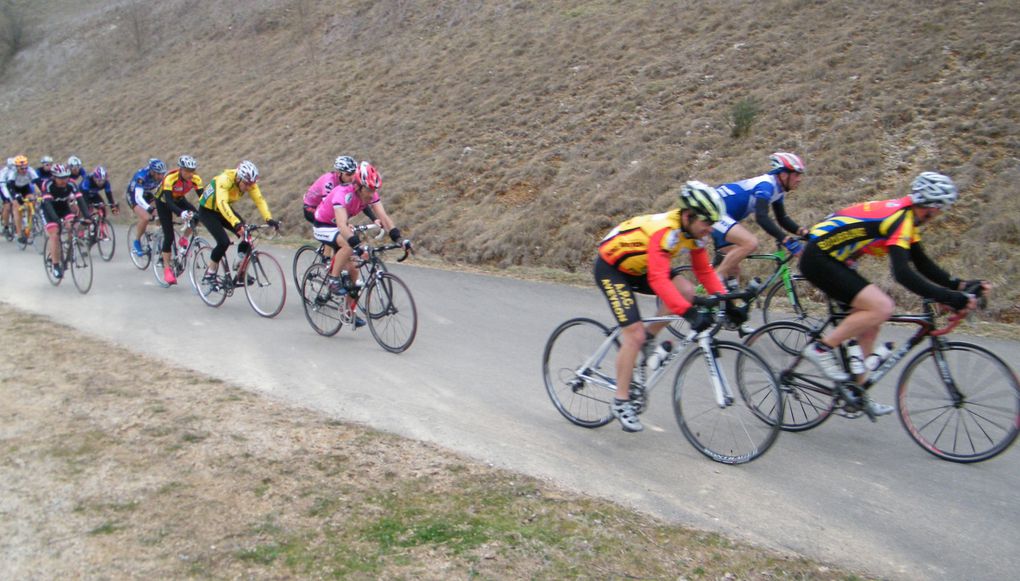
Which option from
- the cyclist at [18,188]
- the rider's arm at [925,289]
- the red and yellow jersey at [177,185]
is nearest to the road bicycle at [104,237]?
the cyclist at [18,188]

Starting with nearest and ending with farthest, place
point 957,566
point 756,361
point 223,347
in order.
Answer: point 957,566 < point 756,361 < point 223,347

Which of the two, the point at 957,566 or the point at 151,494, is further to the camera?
the point at 151,494

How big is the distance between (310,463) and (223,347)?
13.4ft

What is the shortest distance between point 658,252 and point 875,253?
175 cm

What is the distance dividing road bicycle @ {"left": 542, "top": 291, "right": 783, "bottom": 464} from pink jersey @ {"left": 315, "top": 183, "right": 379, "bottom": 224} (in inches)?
147

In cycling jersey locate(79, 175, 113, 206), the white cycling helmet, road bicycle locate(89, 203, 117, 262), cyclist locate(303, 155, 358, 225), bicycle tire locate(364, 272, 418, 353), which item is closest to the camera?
the white cycling helmet

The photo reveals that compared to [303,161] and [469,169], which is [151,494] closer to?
[469,169]

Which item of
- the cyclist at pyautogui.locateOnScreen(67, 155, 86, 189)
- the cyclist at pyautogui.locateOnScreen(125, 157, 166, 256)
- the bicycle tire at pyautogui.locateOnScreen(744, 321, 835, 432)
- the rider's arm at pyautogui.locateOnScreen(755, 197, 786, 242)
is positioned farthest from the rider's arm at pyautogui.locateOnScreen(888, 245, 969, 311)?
the cyclist at pyautogui.locateOnScreen(67, 155, 86, 189)

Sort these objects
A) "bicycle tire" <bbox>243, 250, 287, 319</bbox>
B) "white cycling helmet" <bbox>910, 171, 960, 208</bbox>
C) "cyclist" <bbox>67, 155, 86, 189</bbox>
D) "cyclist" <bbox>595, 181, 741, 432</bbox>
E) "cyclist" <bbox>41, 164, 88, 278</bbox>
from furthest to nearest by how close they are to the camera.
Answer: "cyclist" <bbox>67, 155, 86, 189</bbox>, "cyclist" <bbox>41, 164, 88, 278</bbox>, "bicycle tire" <bbox>243, 250, 287, 319</bbox>, "white cycling helmet" <bbox>910, 171, 960, 208</bbox>, "cyclist" <bbox>595, 181, 741, 432</bbox>

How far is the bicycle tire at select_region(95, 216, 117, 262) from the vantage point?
1570 cm

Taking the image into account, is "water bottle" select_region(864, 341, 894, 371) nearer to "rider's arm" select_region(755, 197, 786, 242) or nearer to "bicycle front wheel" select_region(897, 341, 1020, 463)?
"bicycle front wheel" select_region(897, 341, 1020, 463)

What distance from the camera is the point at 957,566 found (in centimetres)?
422

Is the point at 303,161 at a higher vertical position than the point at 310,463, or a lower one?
higher

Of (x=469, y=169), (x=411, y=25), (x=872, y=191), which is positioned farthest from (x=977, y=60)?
(x=411, y=25)
